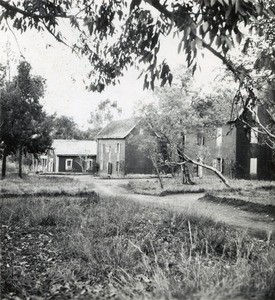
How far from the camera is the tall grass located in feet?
12.4

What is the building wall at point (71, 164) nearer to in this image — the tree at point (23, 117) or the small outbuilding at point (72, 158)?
the small outbuilding at point (72, 158)

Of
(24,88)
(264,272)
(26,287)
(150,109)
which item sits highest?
(24,88)

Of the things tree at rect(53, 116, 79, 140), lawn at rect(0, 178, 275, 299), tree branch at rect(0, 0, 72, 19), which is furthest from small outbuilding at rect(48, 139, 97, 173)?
tree branch at rect(0, 0, 72, 19)

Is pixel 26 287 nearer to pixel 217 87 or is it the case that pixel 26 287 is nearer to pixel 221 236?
pixel 221 236

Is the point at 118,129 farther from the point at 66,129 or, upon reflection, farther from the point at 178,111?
the point at 66,129

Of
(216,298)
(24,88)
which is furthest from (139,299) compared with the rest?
(24,88)

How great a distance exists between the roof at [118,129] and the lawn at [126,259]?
3455 centimetres

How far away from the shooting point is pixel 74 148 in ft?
181

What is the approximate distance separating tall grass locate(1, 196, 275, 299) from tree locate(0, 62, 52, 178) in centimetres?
2131

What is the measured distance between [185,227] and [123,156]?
118ft

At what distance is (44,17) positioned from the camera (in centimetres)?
646

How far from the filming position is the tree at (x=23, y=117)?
30.6 metres

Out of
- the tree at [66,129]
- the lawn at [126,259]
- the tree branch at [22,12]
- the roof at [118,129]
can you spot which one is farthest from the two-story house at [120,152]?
the tree branch at [22,12]

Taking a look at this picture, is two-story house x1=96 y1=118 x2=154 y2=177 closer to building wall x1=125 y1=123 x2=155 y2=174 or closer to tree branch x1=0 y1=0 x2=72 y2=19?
building wall x1=125 y1=123 x2=155 y2=174
